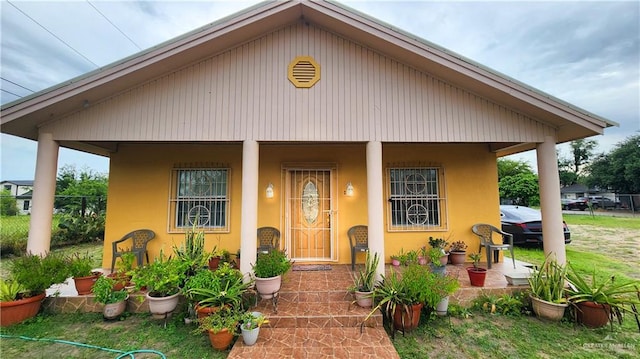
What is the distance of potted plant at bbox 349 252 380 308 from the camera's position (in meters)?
3.66

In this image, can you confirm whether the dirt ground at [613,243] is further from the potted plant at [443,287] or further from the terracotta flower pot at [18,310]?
the terracotta flower pot at [18,310]

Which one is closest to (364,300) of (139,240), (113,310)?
(113,310)

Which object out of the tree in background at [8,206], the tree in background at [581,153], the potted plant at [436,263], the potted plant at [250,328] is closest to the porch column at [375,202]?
the potted plant at [436,263]

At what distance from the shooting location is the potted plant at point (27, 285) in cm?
346

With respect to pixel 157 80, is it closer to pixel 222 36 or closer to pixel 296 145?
pixel 222 36

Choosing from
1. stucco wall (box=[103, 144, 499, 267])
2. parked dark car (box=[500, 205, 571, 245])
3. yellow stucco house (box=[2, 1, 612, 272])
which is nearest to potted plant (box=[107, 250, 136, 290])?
yellow stucco house (box=[2, 1, 612, 272])

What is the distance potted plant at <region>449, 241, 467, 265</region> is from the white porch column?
1.58 metres

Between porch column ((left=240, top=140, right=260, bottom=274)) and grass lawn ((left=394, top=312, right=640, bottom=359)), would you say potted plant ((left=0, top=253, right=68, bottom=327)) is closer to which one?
porch column ((left=240, top=140, right=260, bottom=274))

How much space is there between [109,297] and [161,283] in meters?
0.98

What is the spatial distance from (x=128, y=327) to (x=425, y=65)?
615 cm

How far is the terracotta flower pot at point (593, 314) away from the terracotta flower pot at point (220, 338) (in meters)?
4.88

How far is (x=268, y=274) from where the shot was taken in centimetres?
377

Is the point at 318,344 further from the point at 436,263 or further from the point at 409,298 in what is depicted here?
the point at 436,263

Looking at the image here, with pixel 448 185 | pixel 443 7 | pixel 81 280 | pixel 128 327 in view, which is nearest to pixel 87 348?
pixel 128 327
